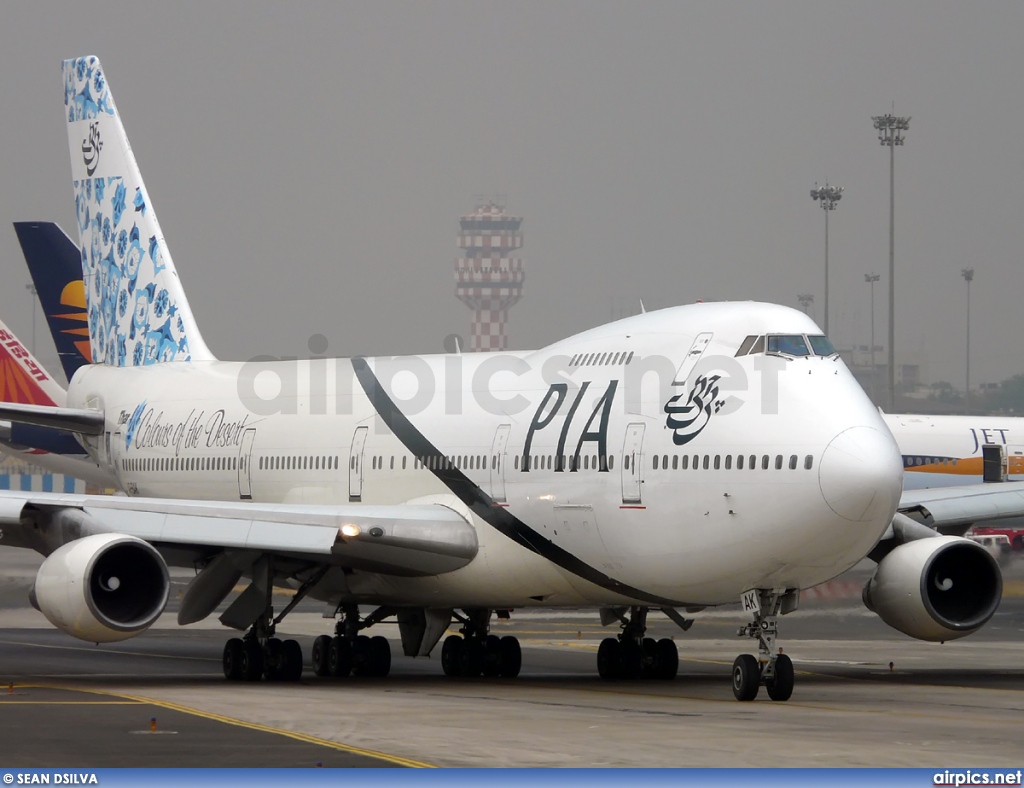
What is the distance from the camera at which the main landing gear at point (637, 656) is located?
23750 millimetres

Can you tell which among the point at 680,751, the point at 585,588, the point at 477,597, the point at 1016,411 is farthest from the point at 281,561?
the point at 1016,411

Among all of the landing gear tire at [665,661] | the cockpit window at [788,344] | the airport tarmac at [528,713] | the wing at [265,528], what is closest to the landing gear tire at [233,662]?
the airport tarmac at [528,713]

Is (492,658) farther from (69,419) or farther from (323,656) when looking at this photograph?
(69,419)

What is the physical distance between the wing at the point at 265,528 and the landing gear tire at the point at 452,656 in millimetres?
2379

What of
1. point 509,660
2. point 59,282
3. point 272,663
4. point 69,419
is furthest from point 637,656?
point 59,282

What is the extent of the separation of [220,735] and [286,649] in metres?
8.16

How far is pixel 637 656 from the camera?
23.9 metres

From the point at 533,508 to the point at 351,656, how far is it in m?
4.81

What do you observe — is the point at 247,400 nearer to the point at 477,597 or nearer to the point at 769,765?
the point at 477,597

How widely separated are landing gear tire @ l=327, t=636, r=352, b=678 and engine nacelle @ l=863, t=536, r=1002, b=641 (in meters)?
7.26

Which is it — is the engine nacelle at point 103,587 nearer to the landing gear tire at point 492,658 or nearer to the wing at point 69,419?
the landing gear tire at point 492,658

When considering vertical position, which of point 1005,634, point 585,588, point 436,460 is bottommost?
point 1005,634

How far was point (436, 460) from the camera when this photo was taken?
23750mm

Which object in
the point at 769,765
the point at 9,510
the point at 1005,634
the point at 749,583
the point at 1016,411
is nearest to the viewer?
the point at 769,765
